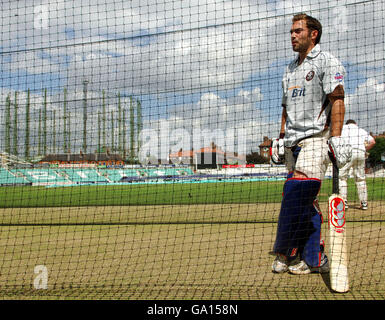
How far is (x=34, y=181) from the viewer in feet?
106

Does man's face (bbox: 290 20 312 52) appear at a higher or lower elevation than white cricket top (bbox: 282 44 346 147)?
higher

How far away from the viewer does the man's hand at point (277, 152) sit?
13.1 feet

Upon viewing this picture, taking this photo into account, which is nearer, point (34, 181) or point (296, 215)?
point (296, 215)

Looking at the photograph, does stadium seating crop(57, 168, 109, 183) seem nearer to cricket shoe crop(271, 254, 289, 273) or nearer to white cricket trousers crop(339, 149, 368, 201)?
white cricket trousers crop(339, 149, 368, 201)

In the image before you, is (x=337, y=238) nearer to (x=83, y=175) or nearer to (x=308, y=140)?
(x=308, y=140)

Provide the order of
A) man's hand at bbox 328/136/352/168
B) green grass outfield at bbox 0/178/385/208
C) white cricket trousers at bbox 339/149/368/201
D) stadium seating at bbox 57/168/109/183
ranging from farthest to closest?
stadium seating at bbox 57/168/109/183
green grass outfield at bbox 0/178/385/208
white cricket trousers at bbox 339/149/368/201
man's hand at bbox 328/136/352/168

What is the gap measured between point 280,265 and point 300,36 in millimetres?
2366

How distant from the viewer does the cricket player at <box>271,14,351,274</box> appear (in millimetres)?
3586

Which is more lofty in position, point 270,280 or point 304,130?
point 304,130

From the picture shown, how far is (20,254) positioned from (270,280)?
3.00 metres

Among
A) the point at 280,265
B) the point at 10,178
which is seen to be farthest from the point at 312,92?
the point at 10,178

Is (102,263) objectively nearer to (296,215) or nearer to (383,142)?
(296,215)

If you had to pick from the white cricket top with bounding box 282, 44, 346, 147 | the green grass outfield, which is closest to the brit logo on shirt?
the white cricket top with bounding box 282, 44, 346, 147
